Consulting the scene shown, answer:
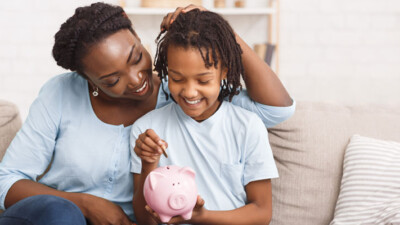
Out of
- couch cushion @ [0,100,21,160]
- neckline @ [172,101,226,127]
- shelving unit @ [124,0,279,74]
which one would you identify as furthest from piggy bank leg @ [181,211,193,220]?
shelving unit @ [124,0,279,74]

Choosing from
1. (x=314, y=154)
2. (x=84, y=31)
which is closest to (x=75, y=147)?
(x=84, y=31)

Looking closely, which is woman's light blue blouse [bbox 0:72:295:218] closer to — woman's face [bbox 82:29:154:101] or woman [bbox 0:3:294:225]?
woman [bbox 0:3:294:225]

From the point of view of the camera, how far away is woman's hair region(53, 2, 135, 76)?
1.29 metres

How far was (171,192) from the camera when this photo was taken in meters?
1.07

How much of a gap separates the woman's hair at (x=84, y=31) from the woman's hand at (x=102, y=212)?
1.31 ft

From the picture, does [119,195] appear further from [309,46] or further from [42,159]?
[309,46]

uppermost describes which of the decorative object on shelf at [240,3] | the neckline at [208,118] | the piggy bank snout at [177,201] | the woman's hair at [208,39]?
the woman's hair at [208,39]

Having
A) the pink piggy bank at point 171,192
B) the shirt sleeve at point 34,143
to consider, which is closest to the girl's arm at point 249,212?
the pink piggy bank at point 171,192

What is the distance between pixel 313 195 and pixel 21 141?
993 millimetres

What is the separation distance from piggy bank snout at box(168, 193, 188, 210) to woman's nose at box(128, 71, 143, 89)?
0.40 meters

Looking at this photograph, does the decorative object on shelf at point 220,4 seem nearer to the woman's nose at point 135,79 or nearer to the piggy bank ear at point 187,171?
the woman's nose at point 135,79

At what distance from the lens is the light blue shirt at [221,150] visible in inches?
52.6

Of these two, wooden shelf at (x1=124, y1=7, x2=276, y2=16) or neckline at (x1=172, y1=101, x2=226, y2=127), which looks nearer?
neckline at (x1=172, y1=101, x2=226, y2=127)

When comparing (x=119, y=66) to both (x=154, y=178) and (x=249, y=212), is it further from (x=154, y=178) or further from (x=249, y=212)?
(x=249, y=212)
